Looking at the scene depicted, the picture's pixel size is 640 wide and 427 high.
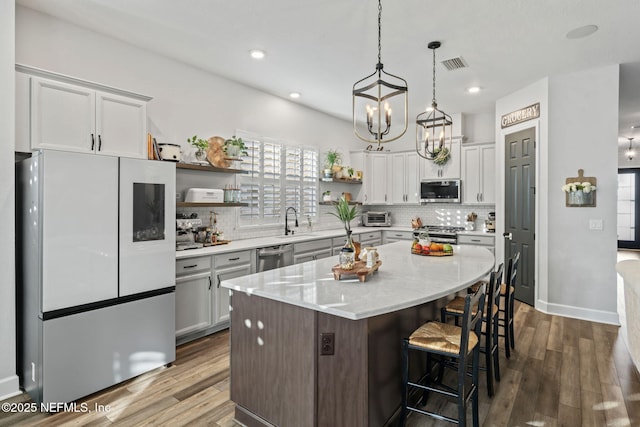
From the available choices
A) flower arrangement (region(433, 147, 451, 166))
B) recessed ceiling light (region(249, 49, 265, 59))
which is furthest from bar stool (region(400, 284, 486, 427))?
flower arrangement (region(433, 147, 451, 166))

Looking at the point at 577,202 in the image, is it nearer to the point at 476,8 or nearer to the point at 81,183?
the point at 476,8

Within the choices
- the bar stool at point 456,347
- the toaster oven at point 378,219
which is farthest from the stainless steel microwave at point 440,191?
the bar stool at point 456,347

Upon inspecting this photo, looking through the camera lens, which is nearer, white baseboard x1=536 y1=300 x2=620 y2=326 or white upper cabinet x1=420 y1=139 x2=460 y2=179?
white baseboard x1=536 y1=300 x2=620 y2=326

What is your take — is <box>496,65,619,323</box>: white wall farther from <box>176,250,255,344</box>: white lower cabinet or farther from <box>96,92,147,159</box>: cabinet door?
<box>96,92,147,159</box>: cabinet door

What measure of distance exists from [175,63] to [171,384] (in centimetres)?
336

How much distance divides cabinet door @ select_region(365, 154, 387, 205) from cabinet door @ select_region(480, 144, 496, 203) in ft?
5.87

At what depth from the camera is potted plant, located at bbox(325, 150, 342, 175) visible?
6.09 m

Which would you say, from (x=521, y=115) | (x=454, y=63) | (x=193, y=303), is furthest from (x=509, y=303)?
(x=193, y=303)

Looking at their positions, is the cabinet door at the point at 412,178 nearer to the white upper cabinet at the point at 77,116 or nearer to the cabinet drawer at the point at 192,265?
the cabinet drawer at the point at 192,265

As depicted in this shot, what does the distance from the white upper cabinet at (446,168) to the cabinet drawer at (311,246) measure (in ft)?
8.19

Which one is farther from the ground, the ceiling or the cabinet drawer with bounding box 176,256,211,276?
the ceiling

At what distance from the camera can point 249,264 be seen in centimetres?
404

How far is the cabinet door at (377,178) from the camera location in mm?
6973

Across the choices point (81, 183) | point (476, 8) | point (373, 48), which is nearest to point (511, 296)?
point (476, 8)
